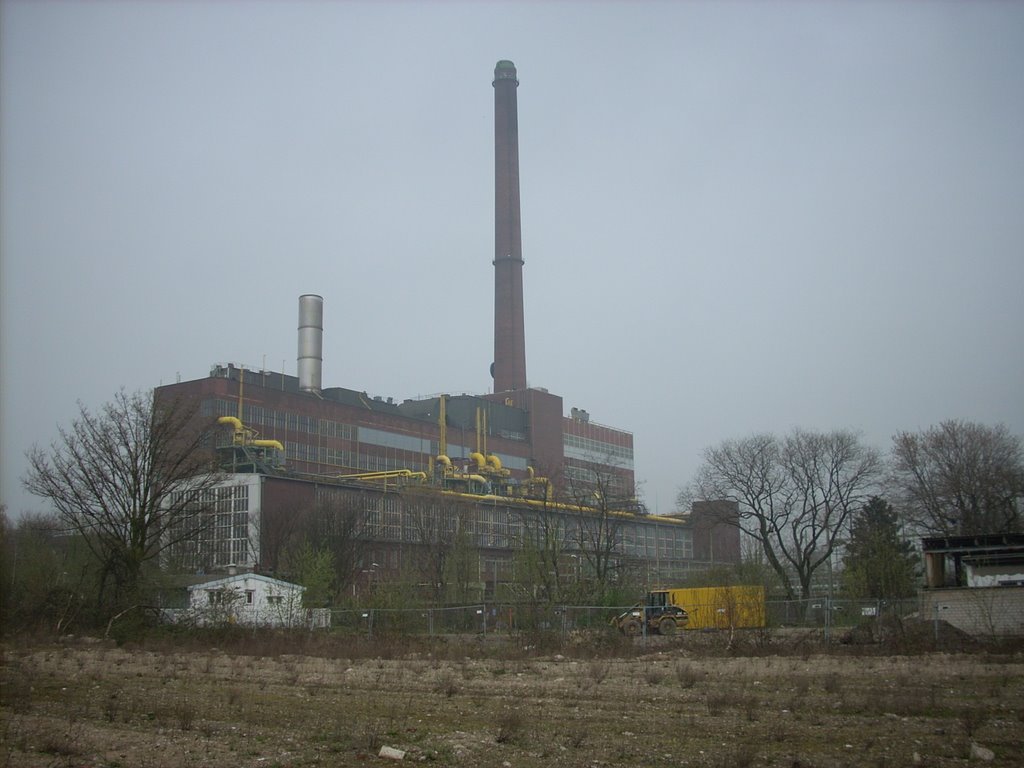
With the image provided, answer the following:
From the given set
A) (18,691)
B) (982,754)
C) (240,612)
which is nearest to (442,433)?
(240,612)

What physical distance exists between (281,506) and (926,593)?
4953 cm

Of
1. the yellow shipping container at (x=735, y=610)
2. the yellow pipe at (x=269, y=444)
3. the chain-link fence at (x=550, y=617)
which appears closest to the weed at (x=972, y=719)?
the yellow shipping container at (x=735, y=610)

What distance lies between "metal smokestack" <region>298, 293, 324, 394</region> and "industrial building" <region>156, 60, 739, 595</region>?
0.36ft

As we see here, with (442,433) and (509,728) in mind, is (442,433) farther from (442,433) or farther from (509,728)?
(509,728)

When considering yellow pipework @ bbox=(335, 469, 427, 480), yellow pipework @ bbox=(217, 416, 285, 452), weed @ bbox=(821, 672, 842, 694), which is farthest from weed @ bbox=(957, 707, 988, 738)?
yellow pipework @ bbox=(335, 469, 427, 480)

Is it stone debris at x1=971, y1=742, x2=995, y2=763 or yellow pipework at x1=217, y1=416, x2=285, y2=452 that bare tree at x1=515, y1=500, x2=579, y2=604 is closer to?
stone debris at x1=971, y1=742, x2=995, y2=763

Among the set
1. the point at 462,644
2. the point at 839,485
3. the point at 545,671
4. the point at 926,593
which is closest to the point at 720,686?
the point at 545,671

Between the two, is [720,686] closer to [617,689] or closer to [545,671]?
[617,689]

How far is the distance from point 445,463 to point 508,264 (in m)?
21.9

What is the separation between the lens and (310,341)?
89.1m

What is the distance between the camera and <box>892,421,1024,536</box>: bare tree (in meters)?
53.1

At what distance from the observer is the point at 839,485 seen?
59.2 metres

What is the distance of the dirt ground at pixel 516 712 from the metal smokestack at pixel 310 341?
6159 cm

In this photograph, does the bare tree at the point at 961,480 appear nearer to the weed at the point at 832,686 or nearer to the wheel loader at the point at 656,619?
the wheel loader at the point at 656,619
